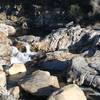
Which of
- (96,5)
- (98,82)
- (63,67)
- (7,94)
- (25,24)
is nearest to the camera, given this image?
(7,94)

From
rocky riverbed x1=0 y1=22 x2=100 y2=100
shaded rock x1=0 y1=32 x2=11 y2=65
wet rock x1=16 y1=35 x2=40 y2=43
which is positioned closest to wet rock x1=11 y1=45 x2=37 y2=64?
rocky riverbed x1=0 y1=22 x2=100 y2=100

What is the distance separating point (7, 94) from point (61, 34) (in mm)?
10247

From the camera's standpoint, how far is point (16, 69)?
19688mm

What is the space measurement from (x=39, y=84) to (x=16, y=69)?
3.36 m

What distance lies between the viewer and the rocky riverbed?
16.2 m

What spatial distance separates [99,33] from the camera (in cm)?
2409

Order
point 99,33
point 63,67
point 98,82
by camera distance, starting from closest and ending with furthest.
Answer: point 98,82 → point 63,67 → point 99,33

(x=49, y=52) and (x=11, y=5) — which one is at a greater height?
(x=11, y=5)

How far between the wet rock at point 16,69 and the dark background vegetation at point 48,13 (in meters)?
8.43

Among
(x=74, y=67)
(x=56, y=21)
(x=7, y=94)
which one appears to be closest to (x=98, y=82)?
(x=74, y=67)

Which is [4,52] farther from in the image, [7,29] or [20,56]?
[7,29]

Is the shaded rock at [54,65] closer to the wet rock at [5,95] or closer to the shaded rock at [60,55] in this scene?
the shaded rock at [60,55]

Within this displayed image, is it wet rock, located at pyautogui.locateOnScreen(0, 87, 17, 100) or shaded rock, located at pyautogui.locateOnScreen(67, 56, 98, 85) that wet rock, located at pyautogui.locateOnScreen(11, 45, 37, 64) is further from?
wet rock, located at pyautogui.locateOnScreen(0, 87, 17, 100)

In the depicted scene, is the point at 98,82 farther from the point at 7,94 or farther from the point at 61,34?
the point at 61,34
